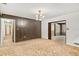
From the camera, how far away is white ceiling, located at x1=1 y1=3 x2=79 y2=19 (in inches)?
68.2

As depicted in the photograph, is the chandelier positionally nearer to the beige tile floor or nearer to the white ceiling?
the white ceiling

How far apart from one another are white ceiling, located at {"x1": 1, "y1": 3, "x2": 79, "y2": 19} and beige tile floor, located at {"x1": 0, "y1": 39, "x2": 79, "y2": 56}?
0.52 metres

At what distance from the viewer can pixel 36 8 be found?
1.78 meters

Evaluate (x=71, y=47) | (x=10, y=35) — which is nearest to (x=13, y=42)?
(x=10, y=35)

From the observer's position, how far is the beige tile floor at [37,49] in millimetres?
1741

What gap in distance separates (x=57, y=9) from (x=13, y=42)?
0.97 meters

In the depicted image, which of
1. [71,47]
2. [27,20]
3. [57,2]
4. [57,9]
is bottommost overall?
[71,47]

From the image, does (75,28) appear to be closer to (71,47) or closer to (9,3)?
(71,47)

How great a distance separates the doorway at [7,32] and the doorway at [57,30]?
2.25 feet

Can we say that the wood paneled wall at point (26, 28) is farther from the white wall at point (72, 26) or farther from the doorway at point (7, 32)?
the white wall at point (72, 26)

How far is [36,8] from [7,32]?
0.66 meters

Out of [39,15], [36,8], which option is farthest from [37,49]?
[36,8]

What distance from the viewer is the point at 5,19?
1.77m

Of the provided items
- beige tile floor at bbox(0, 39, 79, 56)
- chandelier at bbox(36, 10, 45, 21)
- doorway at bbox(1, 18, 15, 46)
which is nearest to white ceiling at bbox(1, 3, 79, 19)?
chandelier at bbox(36, 10, 45, 21)
